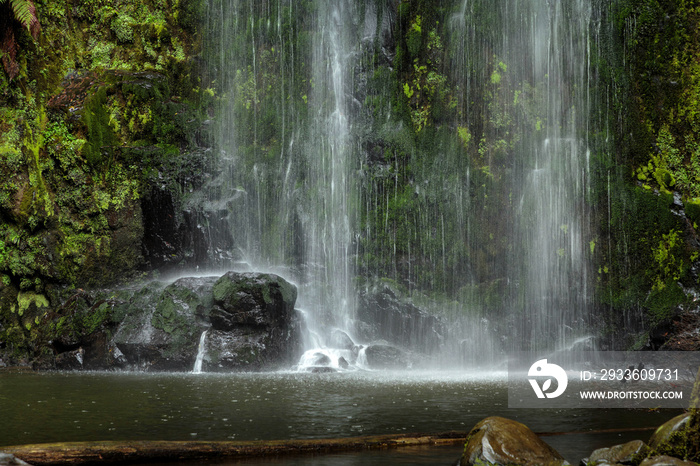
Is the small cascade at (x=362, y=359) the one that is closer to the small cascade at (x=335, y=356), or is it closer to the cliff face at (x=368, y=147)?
the small cascade at (x=335, y=356)

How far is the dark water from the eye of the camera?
6547mm

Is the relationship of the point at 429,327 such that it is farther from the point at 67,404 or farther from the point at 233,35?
the point at 233,35

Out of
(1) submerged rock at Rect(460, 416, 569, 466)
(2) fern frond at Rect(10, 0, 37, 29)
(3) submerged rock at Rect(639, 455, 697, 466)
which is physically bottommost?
(1) submerged rock at Rect(460, 416, 569, 466)

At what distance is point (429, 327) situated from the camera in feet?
66.2

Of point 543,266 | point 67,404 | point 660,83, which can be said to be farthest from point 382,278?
point 67,404

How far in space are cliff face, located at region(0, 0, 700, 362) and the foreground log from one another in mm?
13846

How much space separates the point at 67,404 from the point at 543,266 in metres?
16.6

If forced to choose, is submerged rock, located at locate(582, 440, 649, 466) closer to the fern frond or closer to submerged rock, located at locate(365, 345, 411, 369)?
submerged rock, located at locate(365, 345, 411, 369)

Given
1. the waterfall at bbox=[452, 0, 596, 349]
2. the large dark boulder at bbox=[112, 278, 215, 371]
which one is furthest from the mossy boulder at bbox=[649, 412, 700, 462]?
the waterfall at bbox=[452, 0, 596, 349]

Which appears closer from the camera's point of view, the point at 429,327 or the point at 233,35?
the point at 429,327

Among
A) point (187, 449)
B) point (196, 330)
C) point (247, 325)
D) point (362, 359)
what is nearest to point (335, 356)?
point (362, 359)

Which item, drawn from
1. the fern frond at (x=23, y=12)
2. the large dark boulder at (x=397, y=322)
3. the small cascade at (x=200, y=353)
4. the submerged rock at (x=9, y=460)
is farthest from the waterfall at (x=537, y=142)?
the submerged rock at (x=9, y=460)

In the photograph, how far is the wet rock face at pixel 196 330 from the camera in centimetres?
1593

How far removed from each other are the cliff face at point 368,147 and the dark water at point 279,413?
26.4 feet
